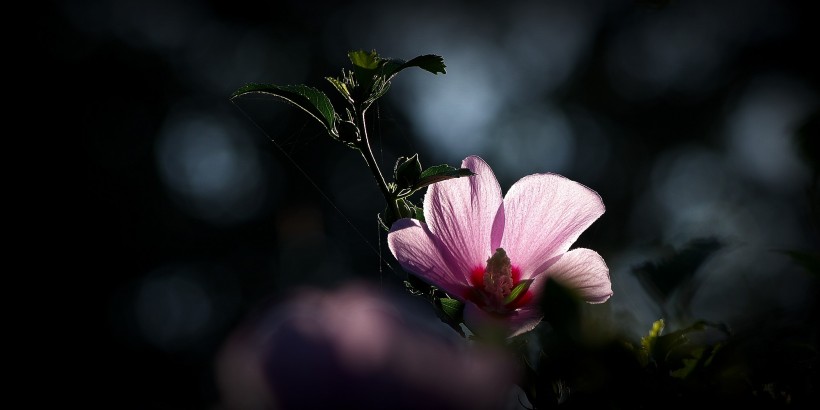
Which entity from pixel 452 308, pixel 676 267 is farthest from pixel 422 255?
pixel 676 267

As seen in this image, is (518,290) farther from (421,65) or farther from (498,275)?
(421,65)

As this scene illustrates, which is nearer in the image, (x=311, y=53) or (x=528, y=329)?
(x=528, y=329)

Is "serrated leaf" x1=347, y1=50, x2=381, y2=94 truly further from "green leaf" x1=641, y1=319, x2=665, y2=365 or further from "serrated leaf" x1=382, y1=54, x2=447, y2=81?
"green leaf" x1=641, y1=319, x2=665, y2=365

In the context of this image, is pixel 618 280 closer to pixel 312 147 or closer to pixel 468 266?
pixel 468 266

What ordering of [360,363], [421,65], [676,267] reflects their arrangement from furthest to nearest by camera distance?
[421,65] < [676,267] < [360,363]

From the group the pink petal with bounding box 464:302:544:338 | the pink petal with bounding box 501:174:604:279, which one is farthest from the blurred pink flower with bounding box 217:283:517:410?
the pink petal with bounding box 501:174:604:279

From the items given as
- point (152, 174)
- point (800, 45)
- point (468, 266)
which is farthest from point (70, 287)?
point (468, 266)

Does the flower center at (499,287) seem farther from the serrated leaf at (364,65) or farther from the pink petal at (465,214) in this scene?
the serrated leaf at (364,65)
